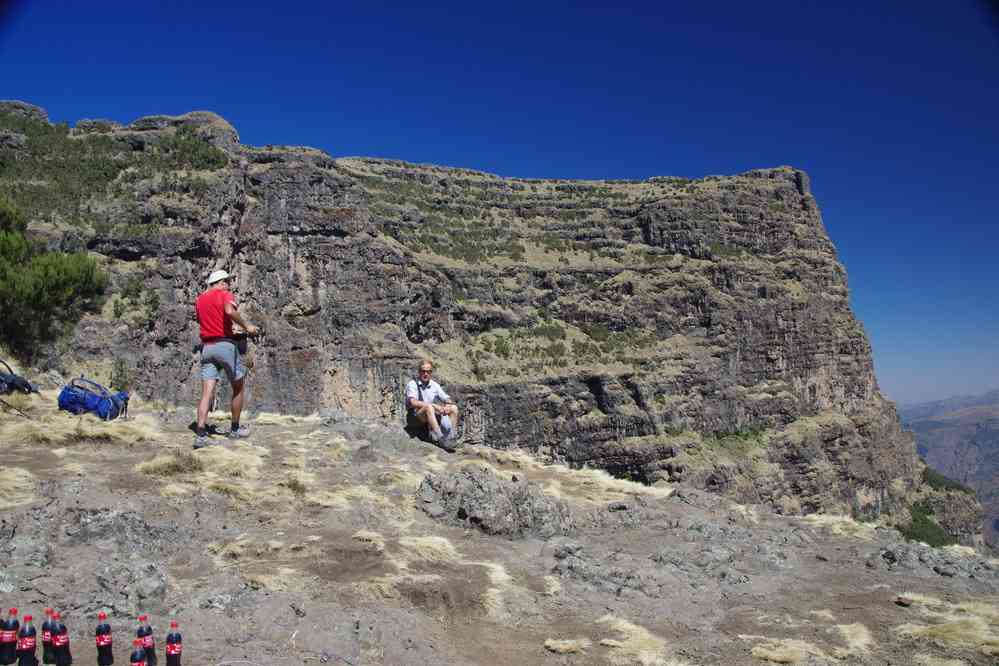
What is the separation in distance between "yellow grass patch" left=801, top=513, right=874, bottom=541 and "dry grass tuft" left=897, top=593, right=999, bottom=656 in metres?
3.41

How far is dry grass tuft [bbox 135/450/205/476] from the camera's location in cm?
950

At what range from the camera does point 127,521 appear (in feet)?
25.6

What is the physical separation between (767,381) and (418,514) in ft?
179

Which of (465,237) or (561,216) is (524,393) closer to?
(465,237)

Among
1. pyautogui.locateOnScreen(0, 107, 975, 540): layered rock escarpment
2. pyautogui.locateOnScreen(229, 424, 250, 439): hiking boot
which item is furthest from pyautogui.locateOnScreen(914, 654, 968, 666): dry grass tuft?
pyautogui.locateOnScreen(0, 107, 975, 540): layered rock escarpment

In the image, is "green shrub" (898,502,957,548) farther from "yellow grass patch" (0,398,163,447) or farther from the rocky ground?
"yellow grass patch" (0,398,163,447)

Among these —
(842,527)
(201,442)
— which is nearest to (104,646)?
(201,442)

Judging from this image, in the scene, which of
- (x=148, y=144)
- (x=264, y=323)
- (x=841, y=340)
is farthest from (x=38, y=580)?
(x=841, y=340)

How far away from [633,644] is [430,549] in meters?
2.82

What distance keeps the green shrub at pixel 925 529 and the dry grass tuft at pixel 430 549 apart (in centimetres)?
6162

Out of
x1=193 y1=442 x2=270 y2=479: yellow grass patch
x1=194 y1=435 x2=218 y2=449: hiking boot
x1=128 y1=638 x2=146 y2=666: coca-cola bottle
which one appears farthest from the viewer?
x1=194 y1=435 x2=218 y2=449: hiking boot

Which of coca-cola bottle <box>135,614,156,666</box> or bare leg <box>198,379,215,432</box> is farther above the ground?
bare leg <box>198,379,215,432</box>

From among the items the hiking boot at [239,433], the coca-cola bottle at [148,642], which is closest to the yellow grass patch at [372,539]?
the coca-cola bottle at [148,642]

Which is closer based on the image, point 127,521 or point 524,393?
point 127,521
